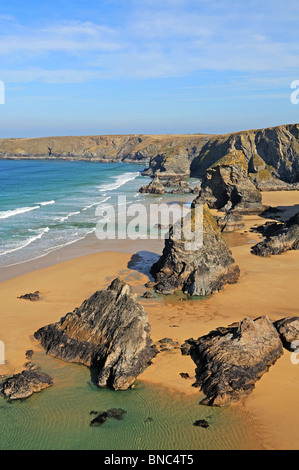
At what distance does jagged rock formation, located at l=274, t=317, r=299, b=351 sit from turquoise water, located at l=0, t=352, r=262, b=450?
14.1 ft

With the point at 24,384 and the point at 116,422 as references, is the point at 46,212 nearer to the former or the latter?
the point at 24,384

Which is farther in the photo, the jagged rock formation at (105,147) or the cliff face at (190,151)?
the jagged rock formation at (105,147)

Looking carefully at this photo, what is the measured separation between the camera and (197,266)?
22.5 metres

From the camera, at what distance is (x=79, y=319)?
15852 mm

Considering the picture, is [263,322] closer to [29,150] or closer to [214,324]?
[214,324]

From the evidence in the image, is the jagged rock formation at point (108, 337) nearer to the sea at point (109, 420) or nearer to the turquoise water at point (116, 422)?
the sea at point (109, 420)

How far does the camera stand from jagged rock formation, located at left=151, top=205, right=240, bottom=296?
2178 centimetres

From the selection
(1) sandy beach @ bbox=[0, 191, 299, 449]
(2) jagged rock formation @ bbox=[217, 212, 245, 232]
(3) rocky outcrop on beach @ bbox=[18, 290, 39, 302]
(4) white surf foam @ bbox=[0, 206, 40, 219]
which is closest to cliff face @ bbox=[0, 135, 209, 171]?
(4) white surf foam @ bbox=[0, 206, 40, 219]

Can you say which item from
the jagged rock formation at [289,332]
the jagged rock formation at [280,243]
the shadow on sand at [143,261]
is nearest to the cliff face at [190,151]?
the jagged rock formation at [280,243]

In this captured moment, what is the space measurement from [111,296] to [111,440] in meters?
6.12

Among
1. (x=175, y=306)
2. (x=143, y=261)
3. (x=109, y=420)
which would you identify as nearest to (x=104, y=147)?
(x=143, y=261)

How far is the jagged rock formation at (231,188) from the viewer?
4616 centimetres

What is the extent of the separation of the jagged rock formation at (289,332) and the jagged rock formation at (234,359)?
1.59 feet
